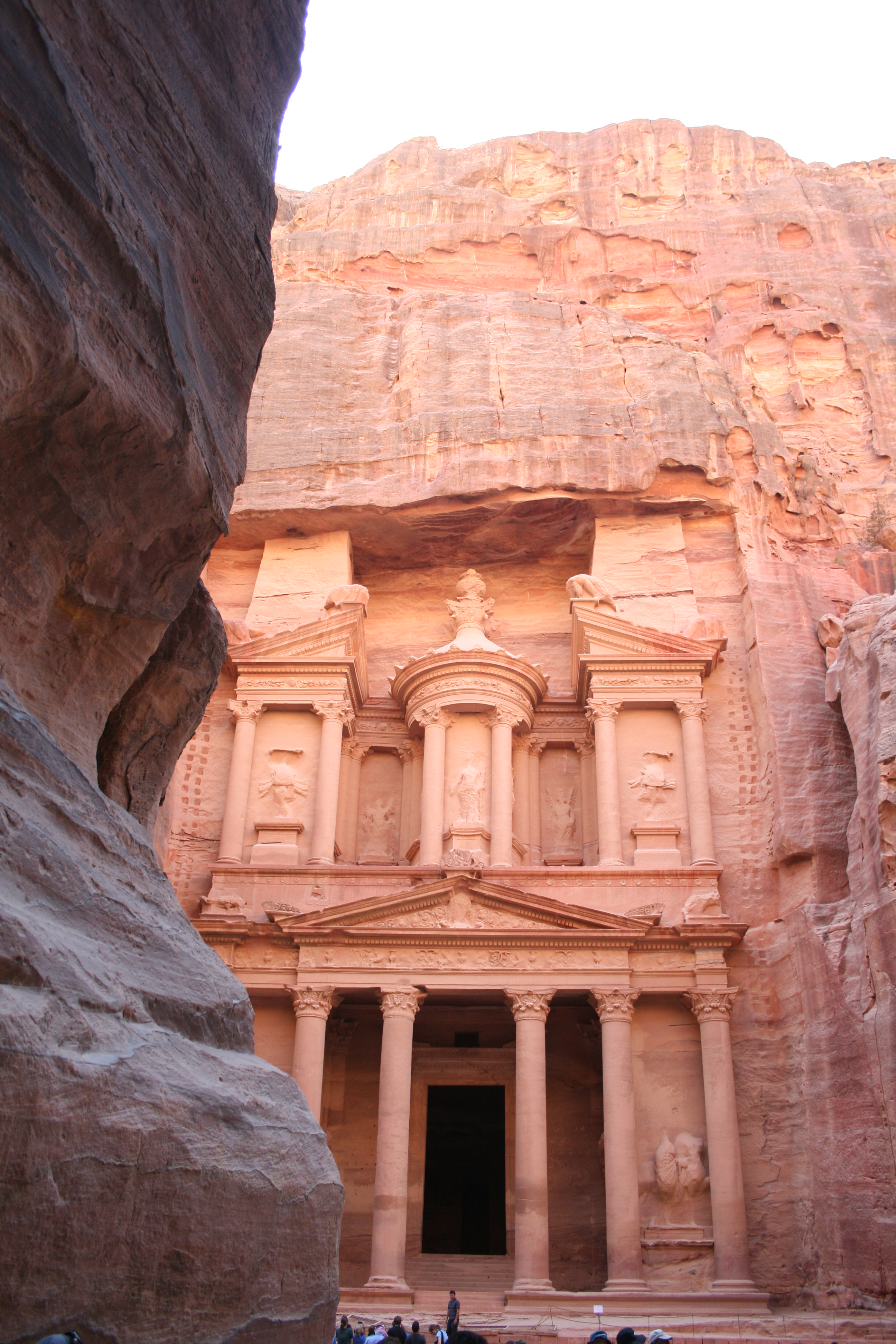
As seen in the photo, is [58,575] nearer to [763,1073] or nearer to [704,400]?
[763,1073]

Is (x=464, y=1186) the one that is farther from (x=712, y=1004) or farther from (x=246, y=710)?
(x=246, y=710)

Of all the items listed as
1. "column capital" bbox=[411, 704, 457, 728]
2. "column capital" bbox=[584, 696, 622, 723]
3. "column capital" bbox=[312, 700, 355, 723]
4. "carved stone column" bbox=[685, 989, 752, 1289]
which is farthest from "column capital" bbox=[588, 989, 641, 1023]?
"column capital" bbox=[312, 700, 355, 723]

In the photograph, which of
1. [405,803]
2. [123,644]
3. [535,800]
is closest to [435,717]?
[405,803]

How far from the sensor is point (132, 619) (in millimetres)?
5418

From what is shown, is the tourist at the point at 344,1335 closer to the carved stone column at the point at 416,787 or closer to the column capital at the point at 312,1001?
the column capital at the point at 312,1001

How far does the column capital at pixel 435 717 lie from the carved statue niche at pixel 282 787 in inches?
110

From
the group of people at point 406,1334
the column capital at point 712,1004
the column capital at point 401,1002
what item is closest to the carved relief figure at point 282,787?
the column capital at point 401,1002

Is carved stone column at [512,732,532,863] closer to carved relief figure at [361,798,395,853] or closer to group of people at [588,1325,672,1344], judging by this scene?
carved relief figure at [361,798,395,853]

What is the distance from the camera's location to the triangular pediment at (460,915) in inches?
787

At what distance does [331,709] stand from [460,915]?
5.84 metres

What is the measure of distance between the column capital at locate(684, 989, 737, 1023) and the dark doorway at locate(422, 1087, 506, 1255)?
5.92 m

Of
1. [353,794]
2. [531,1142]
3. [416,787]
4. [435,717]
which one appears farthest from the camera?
[353,794]

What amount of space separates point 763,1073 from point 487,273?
26.0 meters

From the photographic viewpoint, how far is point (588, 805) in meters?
24.5
